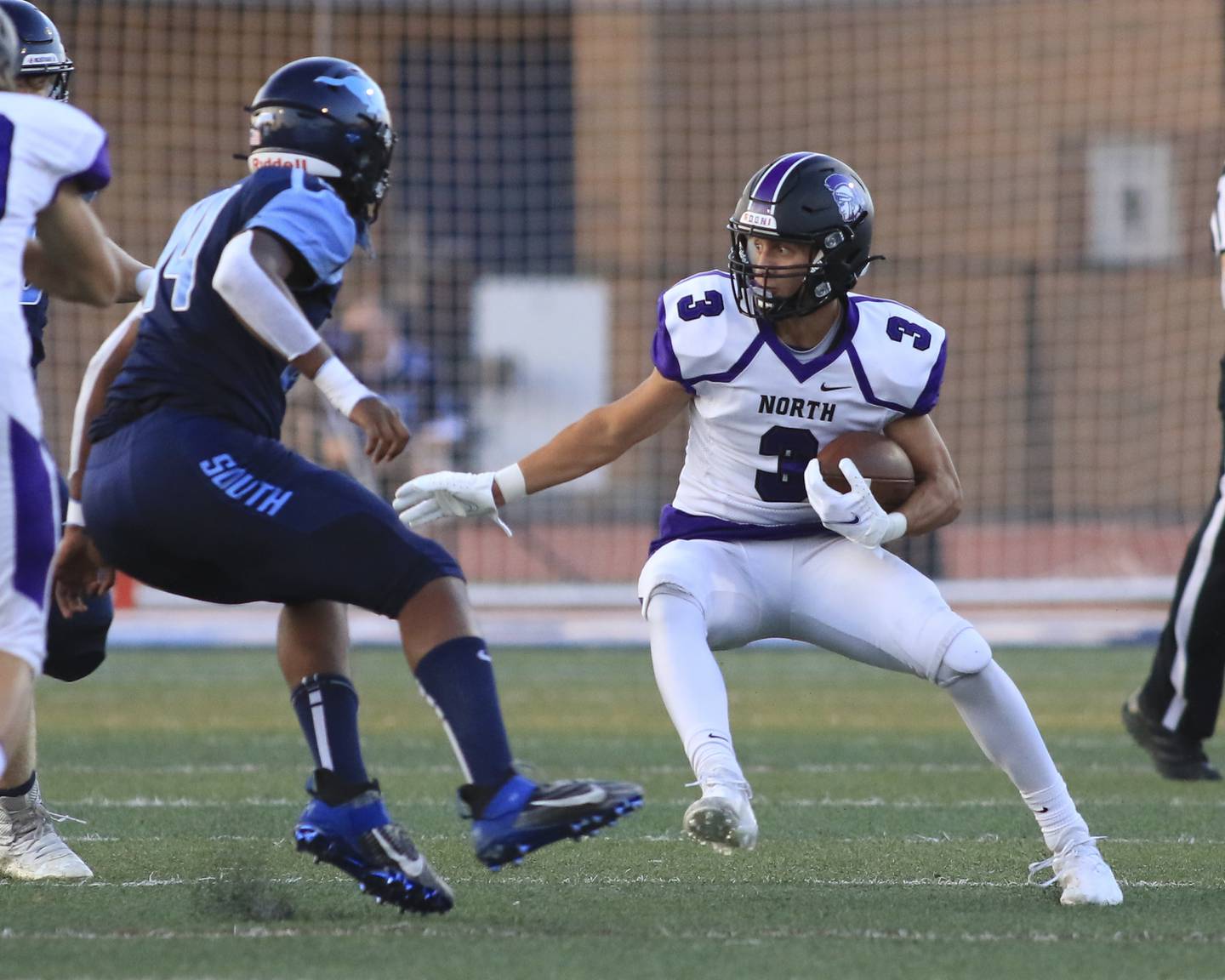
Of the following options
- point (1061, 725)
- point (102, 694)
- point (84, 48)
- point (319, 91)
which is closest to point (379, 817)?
point (319, 91)

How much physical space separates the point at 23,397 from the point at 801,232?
1688 millimetres

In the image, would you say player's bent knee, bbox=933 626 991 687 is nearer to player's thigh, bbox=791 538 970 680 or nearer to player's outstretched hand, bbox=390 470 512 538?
player's thigh, bbox=791 538 970 680

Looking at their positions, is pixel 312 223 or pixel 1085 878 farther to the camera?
pixel 1085 878

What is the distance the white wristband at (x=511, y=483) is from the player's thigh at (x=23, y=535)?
1.14m

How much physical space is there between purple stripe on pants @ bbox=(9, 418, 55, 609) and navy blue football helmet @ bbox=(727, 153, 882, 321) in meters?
1.58

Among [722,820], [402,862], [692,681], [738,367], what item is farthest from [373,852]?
[738,367]

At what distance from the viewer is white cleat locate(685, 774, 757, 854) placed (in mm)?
3521

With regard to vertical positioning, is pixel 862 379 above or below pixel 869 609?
above

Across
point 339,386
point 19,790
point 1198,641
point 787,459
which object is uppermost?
point 339,386

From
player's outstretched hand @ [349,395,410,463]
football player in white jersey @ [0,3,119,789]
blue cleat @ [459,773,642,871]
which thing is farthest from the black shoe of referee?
football player in white jersey @ [0,3,119,789]

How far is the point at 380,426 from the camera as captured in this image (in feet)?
10.6

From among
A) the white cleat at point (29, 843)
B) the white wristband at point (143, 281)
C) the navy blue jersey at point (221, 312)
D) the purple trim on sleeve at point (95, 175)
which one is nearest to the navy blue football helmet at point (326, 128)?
the navy blue jersey at point (221, 312)

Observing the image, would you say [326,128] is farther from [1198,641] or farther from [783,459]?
[1198,641]

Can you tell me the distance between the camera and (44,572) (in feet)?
10.3
